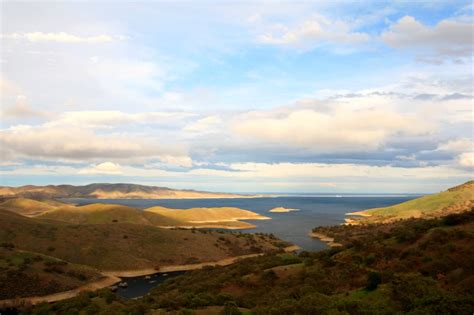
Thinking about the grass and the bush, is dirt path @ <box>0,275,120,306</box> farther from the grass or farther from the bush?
the grass

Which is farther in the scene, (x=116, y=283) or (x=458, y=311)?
(x=116, y=283)

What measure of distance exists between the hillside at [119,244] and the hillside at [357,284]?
40.4 metres

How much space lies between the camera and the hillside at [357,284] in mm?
19922

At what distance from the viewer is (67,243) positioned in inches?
3450

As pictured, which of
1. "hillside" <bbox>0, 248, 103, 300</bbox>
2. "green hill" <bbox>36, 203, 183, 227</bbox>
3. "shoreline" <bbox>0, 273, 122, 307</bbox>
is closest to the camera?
"shoreline" <bbox>0, 273, 122, 307</bbox>

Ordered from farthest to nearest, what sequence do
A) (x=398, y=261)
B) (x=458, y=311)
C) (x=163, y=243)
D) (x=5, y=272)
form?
1. (x=163, y=243)
2. (x=5, y=272)
3. (x=398, y=261)
4. (x=458, y=311)

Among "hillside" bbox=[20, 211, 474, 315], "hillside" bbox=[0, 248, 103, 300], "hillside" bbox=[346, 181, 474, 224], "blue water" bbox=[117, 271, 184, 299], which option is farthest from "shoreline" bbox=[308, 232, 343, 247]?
"hillside" bbox=[0, 248, 103, 300]

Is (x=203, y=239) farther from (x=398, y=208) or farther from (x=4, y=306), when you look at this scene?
(x=398, y=208)

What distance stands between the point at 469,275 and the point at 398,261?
8.96m

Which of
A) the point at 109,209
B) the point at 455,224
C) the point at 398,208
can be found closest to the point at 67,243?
the point at 109,209

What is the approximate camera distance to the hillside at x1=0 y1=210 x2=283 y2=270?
83375mm

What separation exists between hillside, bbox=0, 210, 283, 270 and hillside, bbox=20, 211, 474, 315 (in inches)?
1592

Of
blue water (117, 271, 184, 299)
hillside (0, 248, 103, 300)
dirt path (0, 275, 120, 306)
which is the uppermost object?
hillside (0, 248, 103, 300)

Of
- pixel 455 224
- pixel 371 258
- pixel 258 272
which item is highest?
pixel 455 224
